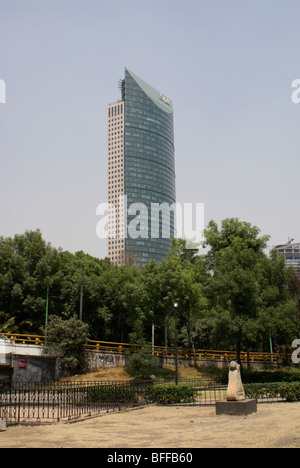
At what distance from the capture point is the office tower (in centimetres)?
17225

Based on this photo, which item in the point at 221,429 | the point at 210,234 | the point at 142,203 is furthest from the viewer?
the point at 142,203

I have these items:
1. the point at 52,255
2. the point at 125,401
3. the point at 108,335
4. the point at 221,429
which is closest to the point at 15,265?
the point at 52,255

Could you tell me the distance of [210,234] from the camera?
46406 millimetres

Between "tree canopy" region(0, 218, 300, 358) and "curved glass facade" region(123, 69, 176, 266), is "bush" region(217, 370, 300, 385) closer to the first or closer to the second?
"tree canopy" region(0, 218, 300, 358)

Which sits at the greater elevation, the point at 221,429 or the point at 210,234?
the point at 210,234

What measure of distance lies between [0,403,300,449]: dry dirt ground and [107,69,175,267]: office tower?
5970 inches

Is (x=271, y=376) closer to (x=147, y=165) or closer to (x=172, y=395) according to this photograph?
(x=172, y=395)

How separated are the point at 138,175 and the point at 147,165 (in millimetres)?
6504

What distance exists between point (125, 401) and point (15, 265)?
24759mm

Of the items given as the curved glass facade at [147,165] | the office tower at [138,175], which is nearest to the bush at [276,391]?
the curved glass facade at [147,165]

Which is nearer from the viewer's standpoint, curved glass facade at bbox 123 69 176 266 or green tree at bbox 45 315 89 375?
green tree at bbox 45 315 89 375

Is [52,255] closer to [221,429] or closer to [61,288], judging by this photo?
[61,288]

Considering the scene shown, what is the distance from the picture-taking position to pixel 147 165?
6944 inches

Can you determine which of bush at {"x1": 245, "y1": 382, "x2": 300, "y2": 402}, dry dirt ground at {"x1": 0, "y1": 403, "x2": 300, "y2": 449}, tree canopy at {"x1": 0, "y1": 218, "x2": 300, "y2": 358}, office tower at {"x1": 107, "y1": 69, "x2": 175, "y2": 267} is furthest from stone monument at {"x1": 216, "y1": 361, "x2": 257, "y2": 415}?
office tower at {"x1": 107, "y1": 69, "x2": 175, "y2": 267}
